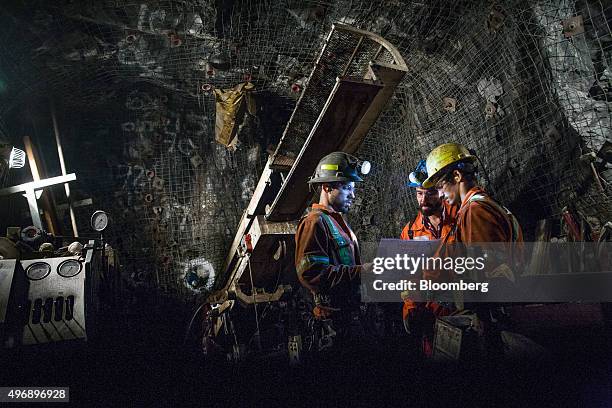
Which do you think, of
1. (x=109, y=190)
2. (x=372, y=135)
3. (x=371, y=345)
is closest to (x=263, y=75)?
(x=372, y=135)

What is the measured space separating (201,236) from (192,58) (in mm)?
2416

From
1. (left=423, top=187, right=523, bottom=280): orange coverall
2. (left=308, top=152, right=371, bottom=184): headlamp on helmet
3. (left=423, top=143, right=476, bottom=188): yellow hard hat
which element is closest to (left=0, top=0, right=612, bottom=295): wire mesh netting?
(left=308, top=152, right=371, bottom=184): headlamp on helmet

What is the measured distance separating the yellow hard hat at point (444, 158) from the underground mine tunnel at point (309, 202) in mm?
14

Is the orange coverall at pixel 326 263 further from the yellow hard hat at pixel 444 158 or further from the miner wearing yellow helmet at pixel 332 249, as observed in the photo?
the yellow hard hat at pixel 444 158

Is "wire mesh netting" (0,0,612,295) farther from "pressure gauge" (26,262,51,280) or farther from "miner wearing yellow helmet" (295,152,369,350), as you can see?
"pressure gauge" (26,262,51,280)

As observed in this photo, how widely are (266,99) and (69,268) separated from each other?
10.8 feet

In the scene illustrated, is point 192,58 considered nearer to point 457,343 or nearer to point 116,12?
point 116,12

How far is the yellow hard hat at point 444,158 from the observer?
107 inches

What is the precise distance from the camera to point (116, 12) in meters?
4.93

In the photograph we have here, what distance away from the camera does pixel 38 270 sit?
3.49m

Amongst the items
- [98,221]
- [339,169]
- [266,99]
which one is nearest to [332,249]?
[339,169]
